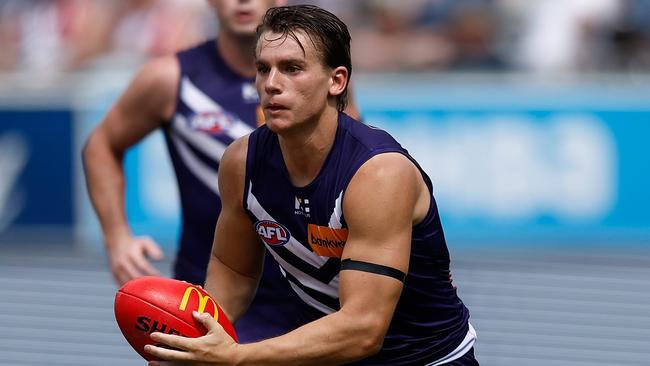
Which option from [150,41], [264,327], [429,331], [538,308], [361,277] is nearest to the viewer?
[361,277]

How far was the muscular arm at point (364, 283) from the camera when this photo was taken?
3787mm

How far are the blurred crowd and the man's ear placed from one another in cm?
707

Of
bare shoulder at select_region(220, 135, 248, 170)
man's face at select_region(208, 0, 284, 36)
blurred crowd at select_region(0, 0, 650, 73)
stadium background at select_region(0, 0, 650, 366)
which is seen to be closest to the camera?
bare shoulder at select_region(220, 135, 248, 170)

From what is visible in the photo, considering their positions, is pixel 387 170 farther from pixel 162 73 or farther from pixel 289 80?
pixel 162 73

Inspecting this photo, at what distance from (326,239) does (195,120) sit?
1.77m

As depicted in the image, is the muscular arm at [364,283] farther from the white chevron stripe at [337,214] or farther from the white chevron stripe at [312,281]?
the white chevron stripe at [312,281]

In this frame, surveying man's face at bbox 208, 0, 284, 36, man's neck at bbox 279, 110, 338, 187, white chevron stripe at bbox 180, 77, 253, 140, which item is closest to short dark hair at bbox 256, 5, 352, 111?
man's neck at bbox 279, 110, 338, 187

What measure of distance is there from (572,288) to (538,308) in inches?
24.1

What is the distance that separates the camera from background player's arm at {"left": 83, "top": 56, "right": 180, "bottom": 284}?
5.58 meters

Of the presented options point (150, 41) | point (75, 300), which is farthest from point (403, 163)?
point (150, 41)

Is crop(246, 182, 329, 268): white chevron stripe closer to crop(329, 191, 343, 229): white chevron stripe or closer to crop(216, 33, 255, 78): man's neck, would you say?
crop(329, 191, 343, 229): white chevron stripe

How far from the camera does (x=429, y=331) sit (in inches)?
167

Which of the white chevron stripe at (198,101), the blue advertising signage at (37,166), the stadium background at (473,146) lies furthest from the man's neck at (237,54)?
the blue advertising signage at (37,166)

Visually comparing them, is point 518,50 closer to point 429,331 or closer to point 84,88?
point 84,88
